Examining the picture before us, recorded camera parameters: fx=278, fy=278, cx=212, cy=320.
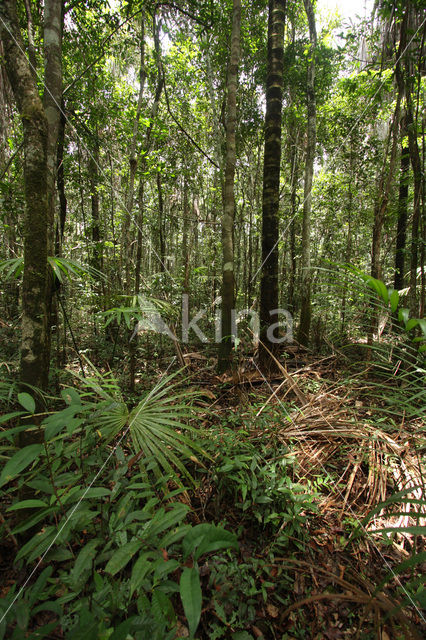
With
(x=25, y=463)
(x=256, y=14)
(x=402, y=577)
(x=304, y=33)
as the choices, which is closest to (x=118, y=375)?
(x=25, y=463)

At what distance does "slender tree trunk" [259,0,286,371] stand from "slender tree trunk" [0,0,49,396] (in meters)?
2.49

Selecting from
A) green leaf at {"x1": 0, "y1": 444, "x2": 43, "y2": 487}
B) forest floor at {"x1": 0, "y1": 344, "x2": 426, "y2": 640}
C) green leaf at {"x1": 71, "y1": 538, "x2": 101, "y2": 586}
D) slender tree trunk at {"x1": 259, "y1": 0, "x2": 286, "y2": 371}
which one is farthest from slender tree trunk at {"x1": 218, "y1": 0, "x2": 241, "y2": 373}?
green leaf at {"x1": 0, "y1": 444, "x2": 43, "y2": 487}

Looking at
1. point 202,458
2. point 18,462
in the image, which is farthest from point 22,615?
point 202,458

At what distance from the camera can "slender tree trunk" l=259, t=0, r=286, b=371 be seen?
339 cm

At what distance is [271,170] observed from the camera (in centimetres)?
350

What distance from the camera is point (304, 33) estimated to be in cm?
855

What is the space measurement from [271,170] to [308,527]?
3619 mm

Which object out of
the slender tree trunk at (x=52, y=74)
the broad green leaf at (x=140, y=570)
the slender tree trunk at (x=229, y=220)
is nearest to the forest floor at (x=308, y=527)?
the broad green leaf at (x=140, y=570)

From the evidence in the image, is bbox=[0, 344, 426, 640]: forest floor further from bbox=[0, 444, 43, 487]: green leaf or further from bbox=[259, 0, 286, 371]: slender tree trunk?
bbox=[259, 0, 286, 371]: slender tree trunk

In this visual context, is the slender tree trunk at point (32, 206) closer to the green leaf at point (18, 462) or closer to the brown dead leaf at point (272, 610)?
the green leaf at point (18, 462)

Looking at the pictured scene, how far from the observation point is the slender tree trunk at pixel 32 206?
4.37 feet

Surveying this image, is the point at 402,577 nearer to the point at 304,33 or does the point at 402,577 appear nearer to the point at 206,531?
the point at 206,531

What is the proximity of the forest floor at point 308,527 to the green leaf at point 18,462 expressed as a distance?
80 centimetres

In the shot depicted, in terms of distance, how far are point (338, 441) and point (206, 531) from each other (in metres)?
1.71
